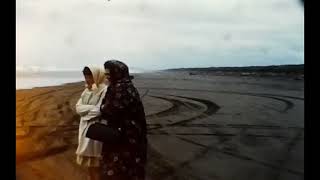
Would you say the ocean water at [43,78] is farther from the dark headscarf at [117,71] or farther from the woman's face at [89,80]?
the dark headscarf at [117,71]

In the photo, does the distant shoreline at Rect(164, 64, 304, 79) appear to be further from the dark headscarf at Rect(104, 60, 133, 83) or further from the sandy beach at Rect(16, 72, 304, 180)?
the dark headscarf at Rect(104, 60, 133, 83)

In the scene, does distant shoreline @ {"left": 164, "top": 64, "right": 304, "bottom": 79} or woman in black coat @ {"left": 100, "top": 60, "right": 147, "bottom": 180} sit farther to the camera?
distant shoreline @ {"left": 164, "top": 64, "right": 304, "bottom": 79}

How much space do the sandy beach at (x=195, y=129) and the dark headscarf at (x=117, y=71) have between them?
0.06m

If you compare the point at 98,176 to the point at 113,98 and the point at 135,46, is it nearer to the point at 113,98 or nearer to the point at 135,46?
the point at 113,98

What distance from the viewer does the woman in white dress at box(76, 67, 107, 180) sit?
261cm

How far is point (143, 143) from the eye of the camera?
2.65 meters

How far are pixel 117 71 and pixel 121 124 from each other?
25cm

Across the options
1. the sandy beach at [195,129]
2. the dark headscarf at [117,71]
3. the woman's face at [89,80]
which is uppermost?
the dark headscarf at [117,71]

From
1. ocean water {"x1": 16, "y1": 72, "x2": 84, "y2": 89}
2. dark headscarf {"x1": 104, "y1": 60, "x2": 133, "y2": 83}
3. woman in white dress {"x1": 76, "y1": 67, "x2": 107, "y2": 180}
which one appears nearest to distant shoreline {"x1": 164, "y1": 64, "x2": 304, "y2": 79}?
dark headscarf {"x1": 104, "y1": 60, "x2": 133, "y2": 83}

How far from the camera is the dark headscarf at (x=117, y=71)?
259cm

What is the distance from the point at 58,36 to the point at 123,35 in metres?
0.31

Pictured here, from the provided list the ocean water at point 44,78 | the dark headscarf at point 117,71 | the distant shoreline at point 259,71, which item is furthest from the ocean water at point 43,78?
the distant shoreline at point 259,71

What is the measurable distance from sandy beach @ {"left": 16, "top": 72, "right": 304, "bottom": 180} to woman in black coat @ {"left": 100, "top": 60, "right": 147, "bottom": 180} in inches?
3.0
